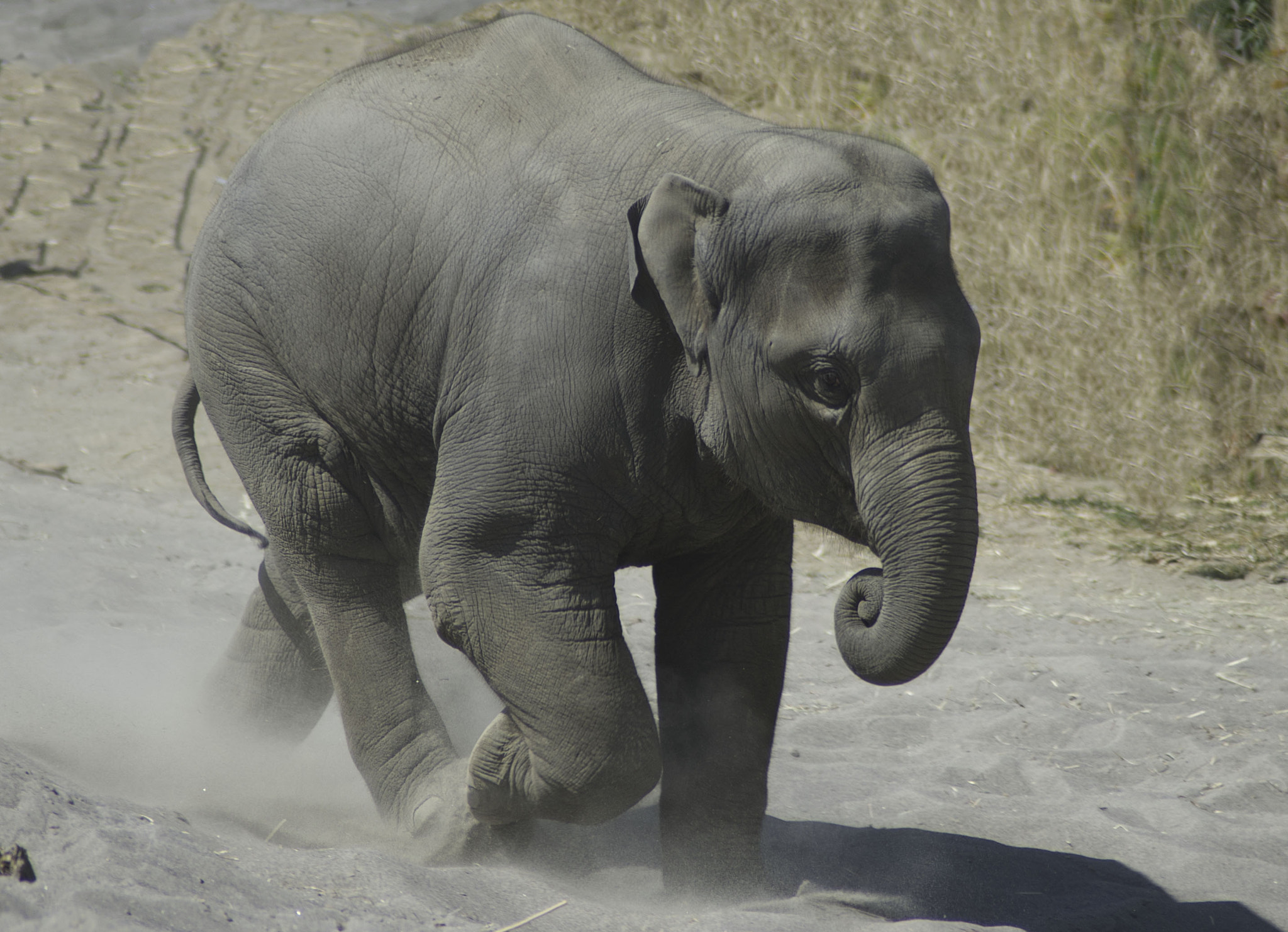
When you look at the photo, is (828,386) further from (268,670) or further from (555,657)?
(268,670)

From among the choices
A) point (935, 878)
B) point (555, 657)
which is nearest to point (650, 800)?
point (935, 878)

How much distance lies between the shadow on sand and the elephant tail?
4.46 feet

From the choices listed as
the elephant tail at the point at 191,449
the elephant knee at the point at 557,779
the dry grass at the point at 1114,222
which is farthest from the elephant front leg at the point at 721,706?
the dry grass at the point at 1114,222

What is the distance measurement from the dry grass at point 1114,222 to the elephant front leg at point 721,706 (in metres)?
4.70

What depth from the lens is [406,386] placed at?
288 centimetres

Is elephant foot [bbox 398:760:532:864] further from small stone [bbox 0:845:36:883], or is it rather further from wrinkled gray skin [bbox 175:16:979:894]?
small stone [bbox 0:845:36:883]

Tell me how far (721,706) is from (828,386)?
95 cm

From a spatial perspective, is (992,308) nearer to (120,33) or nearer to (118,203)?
(118,203)

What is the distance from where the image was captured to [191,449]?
382cm

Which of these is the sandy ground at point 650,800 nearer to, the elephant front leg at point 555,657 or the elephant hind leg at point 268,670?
the elephant hind leg at point 268,670

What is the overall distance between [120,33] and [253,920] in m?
11.0

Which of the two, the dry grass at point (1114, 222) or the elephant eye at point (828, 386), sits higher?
the elephant eye at point (828, 386)

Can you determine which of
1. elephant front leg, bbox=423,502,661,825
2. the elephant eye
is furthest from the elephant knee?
the elephant eye

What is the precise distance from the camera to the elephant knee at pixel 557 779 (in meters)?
2.68
